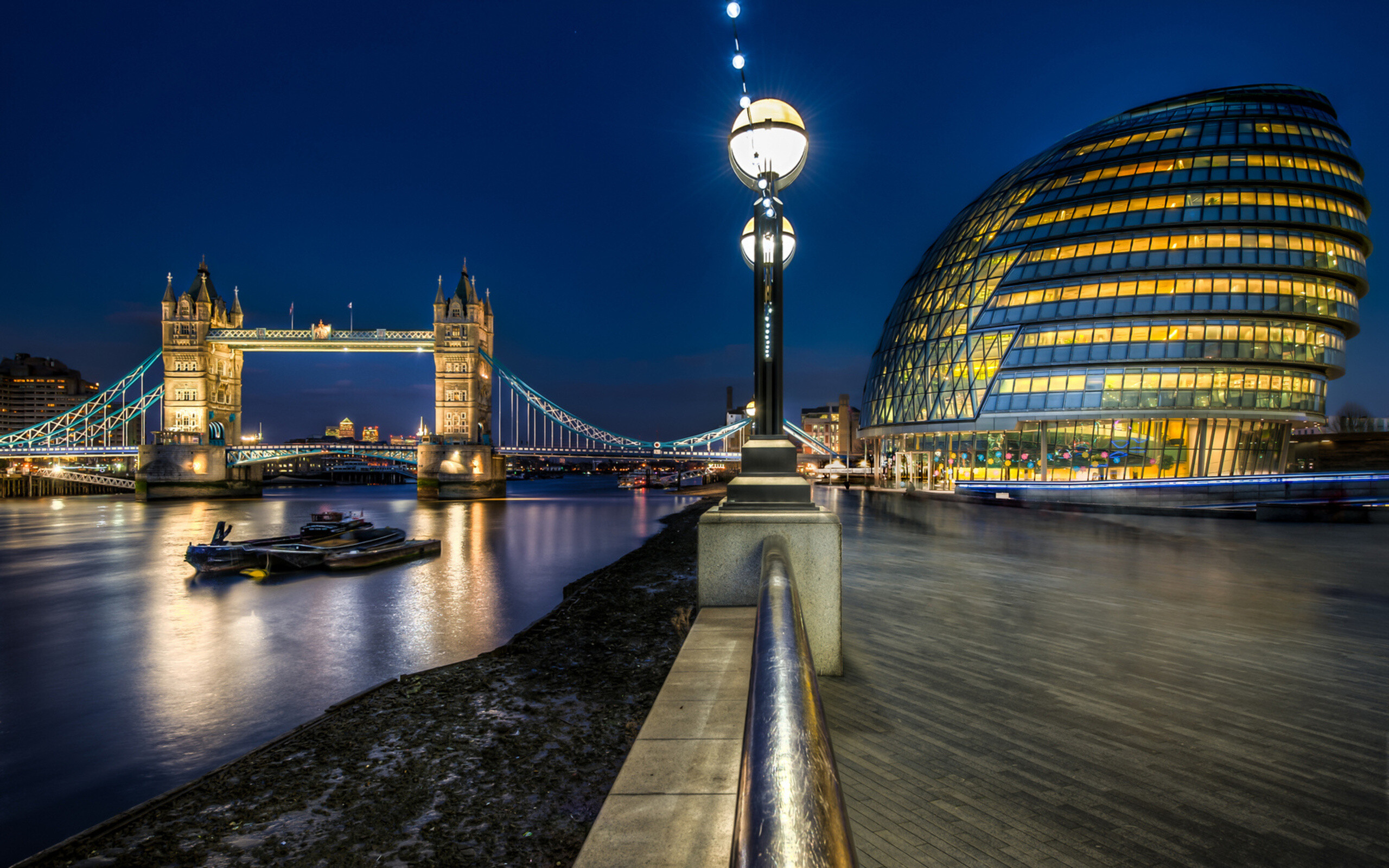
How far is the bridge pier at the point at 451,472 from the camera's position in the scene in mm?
75688

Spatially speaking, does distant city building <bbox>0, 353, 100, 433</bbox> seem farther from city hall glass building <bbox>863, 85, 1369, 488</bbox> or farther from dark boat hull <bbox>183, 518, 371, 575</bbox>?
city hall glass building <bbox>863, 85, 1369, 488</bbox>

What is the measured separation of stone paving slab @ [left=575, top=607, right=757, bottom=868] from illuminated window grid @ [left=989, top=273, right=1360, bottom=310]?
53486 millimetres

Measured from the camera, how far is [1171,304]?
46562mm

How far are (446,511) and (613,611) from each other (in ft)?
166

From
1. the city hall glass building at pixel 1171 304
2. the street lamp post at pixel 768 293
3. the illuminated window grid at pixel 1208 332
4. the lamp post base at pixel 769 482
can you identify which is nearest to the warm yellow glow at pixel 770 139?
the street lamp post at pixel 768 293

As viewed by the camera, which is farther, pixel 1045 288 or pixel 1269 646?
pixel 1045 288

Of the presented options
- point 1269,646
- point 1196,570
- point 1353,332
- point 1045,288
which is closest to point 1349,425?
point 1353,332

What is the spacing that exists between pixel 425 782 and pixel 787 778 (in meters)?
6.26

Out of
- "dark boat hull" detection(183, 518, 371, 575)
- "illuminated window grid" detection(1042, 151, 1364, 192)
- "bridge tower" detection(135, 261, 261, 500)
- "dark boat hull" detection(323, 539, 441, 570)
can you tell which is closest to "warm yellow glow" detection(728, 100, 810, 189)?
"dark boat hull" detection(323, 539, 441, 570)

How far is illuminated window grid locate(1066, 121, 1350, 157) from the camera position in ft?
162

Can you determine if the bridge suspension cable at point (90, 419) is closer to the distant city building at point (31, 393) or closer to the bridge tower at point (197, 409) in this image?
the bridge tower at point (197, 409)

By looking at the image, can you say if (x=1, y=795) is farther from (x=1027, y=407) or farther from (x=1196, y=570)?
(x=1027, y=407)

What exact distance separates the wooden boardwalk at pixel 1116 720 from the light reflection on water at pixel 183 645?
28.1 ft

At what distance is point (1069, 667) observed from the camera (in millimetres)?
6473
